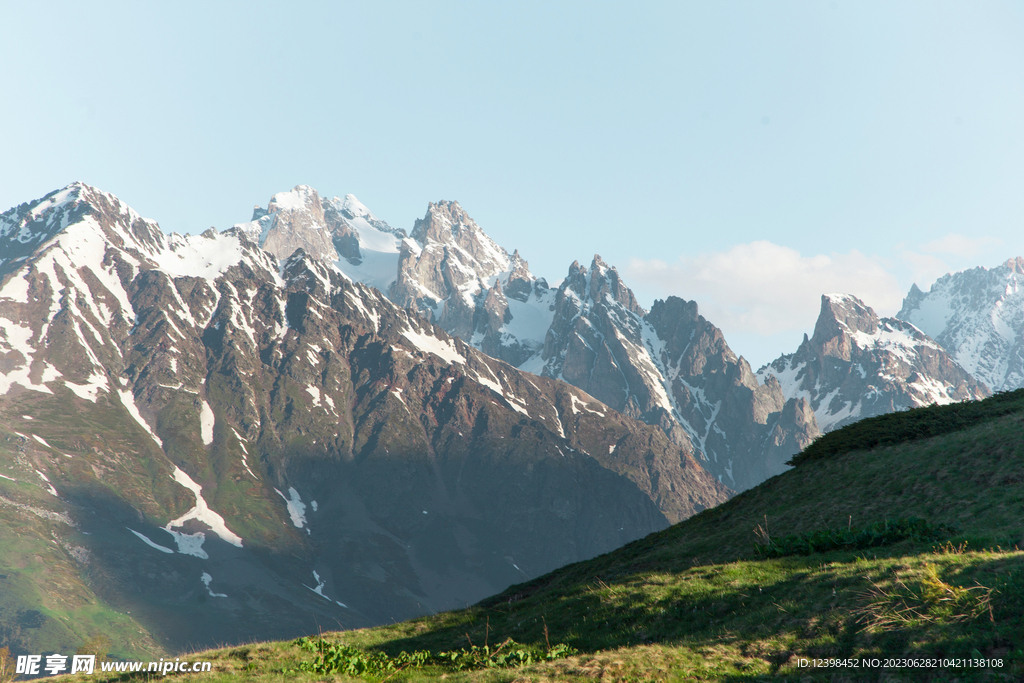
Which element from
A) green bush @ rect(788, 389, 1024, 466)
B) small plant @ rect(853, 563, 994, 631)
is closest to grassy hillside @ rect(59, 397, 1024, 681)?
small plant @ rect(853, 563, 994, 631)

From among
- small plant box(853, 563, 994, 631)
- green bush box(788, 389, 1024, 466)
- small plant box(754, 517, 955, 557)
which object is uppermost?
green bush box(788, 389, 1024, 466)

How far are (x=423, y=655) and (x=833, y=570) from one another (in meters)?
12.5

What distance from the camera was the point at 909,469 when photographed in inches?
1266

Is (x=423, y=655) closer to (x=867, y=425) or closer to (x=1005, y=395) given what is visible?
(x=867, y=425)

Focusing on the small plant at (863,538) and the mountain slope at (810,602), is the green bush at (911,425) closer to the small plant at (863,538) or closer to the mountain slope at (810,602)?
the mountain slope at (810,602)

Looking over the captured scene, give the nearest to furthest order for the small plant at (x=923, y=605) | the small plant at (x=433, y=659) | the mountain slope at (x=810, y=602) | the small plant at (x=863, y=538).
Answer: the mountain slope at (x=810, y=602), the small plant at (x=923, y=605), the small plant at (x=433, y=659), the small plant at (x=863, y=538)

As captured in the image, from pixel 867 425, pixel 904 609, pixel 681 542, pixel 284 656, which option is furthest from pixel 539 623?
pixel 867 425

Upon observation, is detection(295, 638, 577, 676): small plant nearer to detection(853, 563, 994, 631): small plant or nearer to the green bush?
detection(853, 563, 994, 631): small plant

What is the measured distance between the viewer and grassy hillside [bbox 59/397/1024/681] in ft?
48.6

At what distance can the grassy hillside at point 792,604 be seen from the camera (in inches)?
583

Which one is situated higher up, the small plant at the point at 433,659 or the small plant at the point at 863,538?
the small plant at the point at 863,538

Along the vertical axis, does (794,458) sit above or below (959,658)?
above

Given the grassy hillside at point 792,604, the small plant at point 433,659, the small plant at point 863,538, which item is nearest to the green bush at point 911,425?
the grassy hillside at point 792,604

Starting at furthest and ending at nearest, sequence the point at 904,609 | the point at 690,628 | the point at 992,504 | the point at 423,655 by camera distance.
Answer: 1. the point at 992,504
2. the point at 423,655
3. the point at 690,628
4. the point at 904,609
